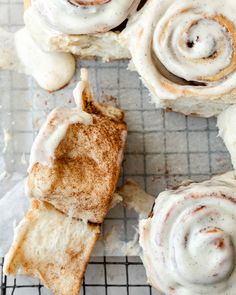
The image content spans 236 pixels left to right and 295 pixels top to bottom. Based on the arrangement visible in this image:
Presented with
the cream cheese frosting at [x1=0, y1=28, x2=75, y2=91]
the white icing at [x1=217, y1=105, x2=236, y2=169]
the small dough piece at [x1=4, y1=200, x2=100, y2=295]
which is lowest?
the small dough piece at [x1=4, y1=200, x2=100, y2=295]

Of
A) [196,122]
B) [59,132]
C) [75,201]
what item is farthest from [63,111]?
[196,122]

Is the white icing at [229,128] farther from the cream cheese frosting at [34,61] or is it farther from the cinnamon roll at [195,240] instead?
the cream cheese frosting at [34,61]

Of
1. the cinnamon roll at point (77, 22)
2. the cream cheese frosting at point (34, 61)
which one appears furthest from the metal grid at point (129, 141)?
the cinnamon roll at point (77, 22)

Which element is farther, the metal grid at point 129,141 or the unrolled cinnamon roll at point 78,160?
the metal grid at point 129,141

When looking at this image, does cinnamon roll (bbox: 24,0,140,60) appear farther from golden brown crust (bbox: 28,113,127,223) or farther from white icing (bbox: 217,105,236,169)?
white icing (bbox: 217,105,236,169)

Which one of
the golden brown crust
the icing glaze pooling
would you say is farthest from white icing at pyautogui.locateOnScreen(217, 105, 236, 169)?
the icing glaze pooling

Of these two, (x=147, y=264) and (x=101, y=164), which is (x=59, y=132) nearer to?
(x=101, y=164)

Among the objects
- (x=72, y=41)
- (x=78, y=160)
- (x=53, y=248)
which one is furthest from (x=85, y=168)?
(x=72, y=41)
